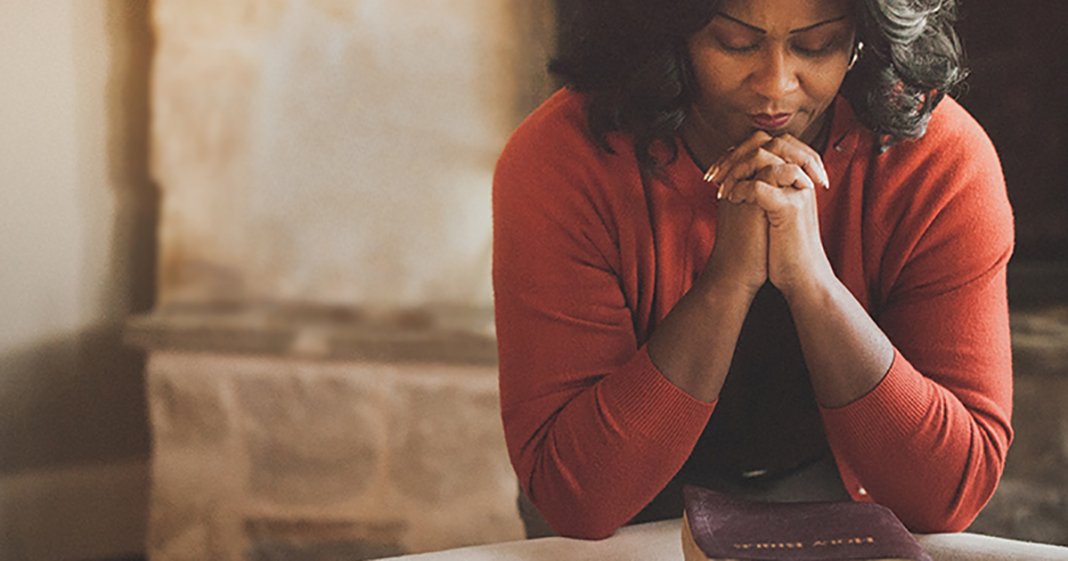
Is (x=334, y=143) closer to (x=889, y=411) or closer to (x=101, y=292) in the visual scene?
(x=101, y=292)

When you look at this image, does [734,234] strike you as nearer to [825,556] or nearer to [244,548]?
[825,556]

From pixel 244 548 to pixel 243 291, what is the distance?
1.37 ft

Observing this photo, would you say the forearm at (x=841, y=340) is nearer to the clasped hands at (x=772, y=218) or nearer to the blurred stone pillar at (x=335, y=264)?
the clasped hands at (x=772, y=218)

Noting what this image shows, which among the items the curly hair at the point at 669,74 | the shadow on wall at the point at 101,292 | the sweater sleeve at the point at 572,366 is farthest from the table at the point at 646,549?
the shadow on wall at the point at 101,292

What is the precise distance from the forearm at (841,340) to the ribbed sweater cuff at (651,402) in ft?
0.33

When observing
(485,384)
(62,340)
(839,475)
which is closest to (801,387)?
(839,475)

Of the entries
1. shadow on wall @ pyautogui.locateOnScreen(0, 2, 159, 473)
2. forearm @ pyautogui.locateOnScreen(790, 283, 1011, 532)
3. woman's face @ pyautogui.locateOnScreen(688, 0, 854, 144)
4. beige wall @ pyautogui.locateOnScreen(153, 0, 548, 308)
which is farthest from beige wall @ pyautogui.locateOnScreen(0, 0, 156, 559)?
forearm @ pyautogui.locateOnScreen(790, 283, 1011, 532)

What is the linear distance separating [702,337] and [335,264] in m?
1.15

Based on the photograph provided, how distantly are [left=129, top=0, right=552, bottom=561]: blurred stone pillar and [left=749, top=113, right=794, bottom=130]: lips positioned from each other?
39.9 inches

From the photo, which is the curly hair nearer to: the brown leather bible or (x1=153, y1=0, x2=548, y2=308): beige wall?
the brown leather bible

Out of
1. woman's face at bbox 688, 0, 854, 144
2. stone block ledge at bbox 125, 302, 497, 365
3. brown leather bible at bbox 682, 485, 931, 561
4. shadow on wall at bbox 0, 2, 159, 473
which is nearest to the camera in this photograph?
brown leather bible at bbox 682, 485, 931, 561

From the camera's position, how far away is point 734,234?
3.29 ft

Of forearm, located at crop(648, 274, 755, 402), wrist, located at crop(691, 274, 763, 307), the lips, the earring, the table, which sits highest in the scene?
the earring

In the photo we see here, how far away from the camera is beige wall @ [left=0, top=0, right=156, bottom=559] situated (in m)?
2.08
